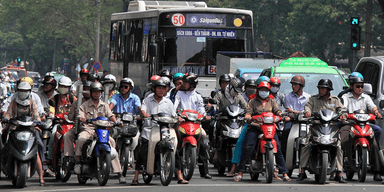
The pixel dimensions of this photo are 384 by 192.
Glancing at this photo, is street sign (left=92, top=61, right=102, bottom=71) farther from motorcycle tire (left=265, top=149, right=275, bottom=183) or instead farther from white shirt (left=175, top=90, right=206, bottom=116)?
motorcycle tire (left=265, top=149, right=275, bottom=183)

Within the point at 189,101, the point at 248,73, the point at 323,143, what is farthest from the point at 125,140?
the point at 248,73

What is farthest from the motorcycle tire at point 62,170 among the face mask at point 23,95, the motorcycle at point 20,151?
the face mask at point 23,95

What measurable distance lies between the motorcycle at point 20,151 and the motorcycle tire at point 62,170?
71cm

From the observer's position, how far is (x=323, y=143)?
10.5 metres

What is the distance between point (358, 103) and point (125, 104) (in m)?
3.78

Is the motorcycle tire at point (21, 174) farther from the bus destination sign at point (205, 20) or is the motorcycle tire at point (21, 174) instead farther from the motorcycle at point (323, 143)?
the bus destination sign at point (205, 20)

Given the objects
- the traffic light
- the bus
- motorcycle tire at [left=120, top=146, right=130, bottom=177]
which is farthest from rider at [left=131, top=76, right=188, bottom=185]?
the traffic light

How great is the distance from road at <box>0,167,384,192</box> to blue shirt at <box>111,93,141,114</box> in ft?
4.18

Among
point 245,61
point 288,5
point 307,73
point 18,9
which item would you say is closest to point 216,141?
point 307,73

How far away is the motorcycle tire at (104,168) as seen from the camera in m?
9.91

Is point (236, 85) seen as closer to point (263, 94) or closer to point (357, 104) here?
point (263, 94)

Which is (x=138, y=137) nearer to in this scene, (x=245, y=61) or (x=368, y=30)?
(x=245, y=61)

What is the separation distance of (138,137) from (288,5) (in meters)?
33.4

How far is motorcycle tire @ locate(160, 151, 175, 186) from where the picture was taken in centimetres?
991
